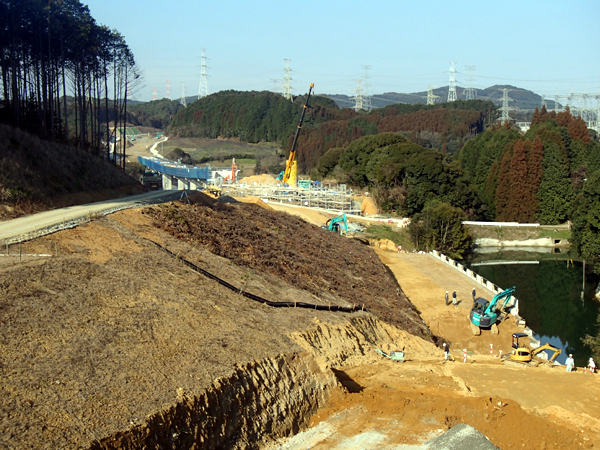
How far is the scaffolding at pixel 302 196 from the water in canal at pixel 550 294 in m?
19.5

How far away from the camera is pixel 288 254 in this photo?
33031 millimetres

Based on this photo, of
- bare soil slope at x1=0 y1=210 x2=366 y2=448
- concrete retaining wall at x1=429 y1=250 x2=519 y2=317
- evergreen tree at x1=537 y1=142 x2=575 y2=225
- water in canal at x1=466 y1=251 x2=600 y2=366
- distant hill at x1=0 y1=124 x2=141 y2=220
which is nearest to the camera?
bare soil slope at x1=0 y1=210 x2=366 y2=448

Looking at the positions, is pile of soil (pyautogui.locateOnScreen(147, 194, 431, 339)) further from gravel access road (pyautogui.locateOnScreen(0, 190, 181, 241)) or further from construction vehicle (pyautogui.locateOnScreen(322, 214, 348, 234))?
construction vehicle (pyautogui.locateOnScreen(322, 214, 348, 234))

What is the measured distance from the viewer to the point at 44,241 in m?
21.5

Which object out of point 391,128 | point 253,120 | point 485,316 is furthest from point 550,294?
point 253,120

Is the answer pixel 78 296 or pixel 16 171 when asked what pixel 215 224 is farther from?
pixel 78 296

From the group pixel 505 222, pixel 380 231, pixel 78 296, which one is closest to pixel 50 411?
pixel 78 296

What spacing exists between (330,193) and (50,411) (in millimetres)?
70161

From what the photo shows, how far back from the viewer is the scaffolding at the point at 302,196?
80062 mm

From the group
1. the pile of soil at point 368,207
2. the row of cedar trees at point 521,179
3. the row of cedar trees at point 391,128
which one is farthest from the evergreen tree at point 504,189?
the row of cedar trees at point 391,128

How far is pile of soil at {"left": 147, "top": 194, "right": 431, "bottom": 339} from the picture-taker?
1120 inches

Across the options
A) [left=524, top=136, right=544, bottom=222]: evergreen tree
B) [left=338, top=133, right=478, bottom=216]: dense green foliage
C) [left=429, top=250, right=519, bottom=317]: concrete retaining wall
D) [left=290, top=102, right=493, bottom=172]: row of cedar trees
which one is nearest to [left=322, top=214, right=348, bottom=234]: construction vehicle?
[left=429, top=250, right=519, bottom=317]: concrete retaining wall

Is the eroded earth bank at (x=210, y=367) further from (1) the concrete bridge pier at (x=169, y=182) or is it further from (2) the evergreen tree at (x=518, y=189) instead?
(2) the evergreen tree at (x=518, y=189)

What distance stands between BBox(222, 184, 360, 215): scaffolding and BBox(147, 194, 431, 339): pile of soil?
36438 mm
